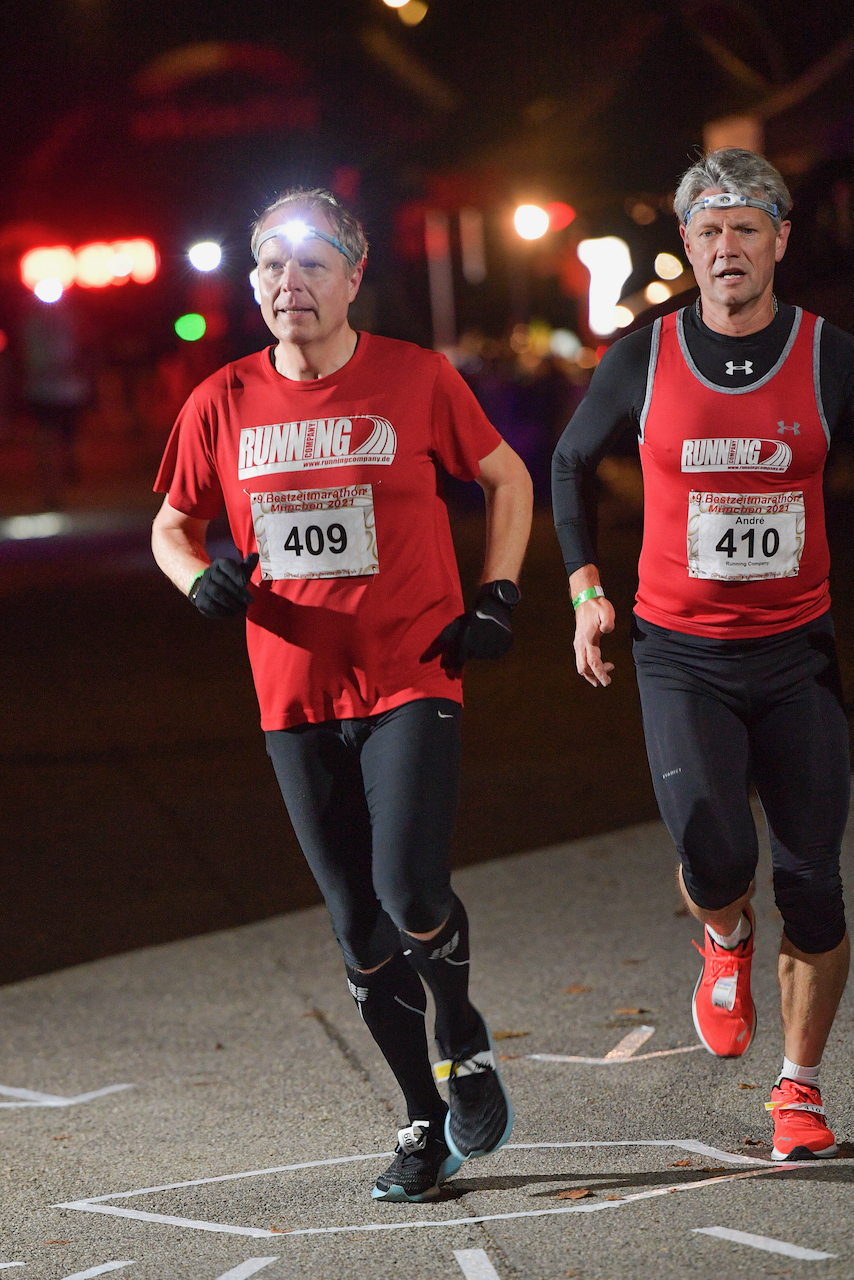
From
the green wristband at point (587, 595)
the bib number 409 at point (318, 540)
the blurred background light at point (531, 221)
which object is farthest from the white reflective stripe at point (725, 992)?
the blurred background light at point (531, 221)

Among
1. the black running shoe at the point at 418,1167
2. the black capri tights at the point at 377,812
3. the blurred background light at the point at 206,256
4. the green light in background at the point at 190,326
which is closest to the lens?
the black capri tights at the point at 377,812

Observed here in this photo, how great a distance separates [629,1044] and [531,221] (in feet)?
50.9

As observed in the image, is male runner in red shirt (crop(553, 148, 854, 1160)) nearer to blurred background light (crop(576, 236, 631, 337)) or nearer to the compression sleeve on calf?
the compression sleeve on calf

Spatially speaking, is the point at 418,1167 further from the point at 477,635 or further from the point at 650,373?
the point at 650,373

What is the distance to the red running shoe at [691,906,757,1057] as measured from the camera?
4.11 meters

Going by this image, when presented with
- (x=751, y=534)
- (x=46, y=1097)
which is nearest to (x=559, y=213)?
(x=46, y=1097)

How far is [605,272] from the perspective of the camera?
19.0 m

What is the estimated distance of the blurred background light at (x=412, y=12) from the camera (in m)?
29.5

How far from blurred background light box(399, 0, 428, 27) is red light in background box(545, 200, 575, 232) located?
9.15 meters

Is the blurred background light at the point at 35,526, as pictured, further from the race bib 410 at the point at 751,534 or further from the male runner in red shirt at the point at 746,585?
the race bib 410 at the point at 751,534

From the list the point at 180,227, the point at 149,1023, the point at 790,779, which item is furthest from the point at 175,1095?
the point at 180,227

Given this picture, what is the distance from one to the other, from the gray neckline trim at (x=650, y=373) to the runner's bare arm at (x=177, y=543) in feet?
3.65

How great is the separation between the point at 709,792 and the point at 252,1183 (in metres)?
1.60

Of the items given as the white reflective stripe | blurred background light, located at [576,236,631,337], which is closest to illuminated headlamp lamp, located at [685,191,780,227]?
the white reflective stripe
